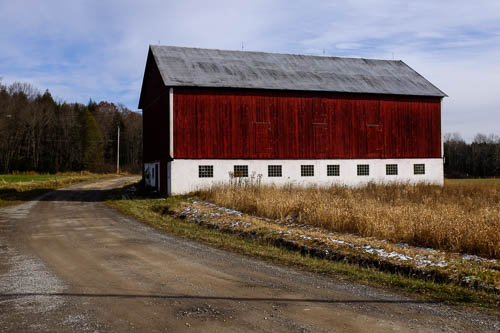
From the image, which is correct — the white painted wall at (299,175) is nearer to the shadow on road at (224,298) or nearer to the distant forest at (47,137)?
the shadow on road at (224,298)

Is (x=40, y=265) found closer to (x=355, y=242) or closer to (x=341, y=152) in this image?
(x=355, y=242)

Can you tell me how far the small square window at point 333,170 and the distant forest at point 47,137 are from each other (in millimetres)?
54063

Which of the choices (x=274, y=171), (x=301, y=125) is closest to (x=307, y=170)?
(x=274, y=171)

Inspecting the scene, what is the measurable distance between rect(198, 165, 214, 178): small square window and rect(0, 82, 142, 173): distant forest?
168 feet

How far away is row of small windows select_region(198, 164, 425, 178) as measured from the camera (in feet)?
92.6

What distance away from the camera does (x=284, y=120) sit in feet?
99.0

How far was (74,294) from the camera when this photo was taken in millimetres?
7391

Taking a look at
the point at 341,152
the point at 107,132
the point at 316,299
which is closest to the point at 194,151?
the point at 341,152

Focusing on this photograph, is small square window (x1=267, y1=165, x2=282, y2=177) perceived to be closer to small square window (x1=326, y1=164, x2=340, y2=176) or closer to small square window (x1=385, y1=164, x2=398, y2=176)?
small square window (x1=326, y1=164, x2=340, y2=176)

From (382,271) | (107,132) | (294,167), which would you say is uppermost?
(107,132)

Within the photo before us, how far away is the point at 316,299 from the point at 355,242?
15.6 feet

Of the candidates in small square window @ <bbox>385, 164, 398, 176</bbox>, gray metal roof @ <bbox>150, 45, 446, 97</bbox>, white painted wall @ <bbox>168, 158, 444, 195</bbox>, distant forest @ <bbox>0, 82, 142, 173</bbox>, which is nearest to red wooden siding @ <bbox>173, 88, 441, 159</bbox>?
white painted wall @ <bbox>168, 158, 444, 195</bbox>

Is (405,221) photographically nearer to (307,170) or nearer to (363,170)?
(307,170)

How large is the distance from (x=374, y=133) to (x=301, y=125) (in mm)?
5555
